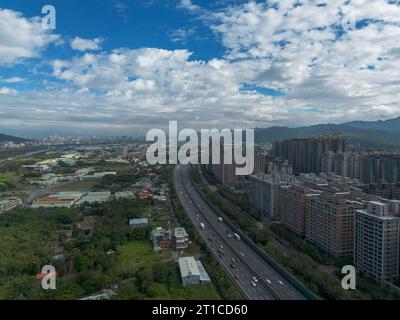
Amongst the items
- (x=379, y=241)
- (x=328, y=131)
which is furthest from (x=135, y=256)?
(x=328, y=131)

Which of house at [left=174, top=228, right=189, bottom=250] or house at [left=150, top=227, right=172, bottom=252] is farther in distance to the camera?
house at [left=150, top=227, right=172, bottom=252]

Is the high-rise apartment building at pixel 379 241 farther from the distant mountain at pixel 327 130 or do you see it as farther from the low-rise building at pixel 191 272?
the distant mountain at pixel 327 130

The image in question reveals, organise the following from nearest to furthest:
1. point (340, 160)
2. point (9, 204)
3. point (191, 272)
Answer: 1. point (191, 272)
2. point (9, 204)
3. point (340, 160)

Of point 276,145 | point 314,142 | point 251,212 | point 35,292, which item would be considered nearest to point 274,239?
point 251,212

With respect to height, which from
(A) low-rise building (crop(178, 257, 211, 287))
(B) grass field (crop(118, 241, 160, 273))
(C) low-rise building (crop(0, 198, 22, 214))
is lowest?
(B) grass field (crop(118, 241, 160, 273))

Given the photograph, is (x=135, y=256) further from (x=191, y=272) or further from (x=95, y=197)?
(x=95, y=197)

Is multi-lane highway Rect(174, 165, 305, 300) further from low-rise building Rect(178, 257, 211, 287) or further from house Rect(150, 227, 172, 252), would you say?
house Rect(150, 227, 172, 252)
